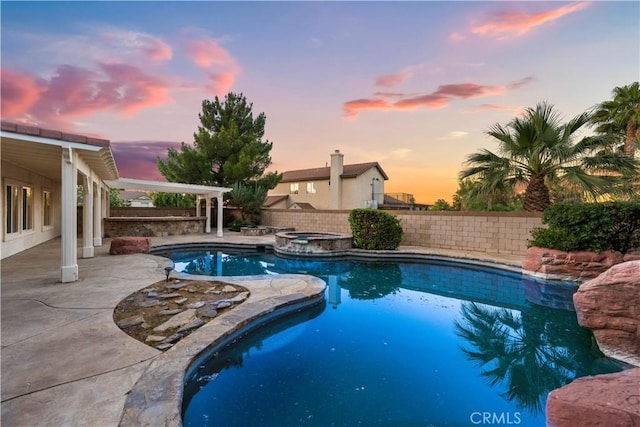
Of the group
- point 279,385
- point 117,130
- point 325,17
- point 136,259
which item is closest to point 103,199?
point 117,130

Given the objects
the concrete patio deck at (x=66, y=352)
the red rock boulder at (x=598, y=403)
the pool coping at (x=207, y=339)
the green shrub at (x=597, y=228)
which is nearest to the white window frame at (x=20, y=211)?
the concrete patio deck at (x=66, y=352)

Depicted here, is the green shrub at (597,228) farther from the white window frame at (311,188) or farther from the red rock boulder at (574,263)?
the white window frame at (311,188)

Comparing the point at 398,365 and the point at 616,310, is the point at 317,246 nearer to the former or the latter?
the point at 398,365

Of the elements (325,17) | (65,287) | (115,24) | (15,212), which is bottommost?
(65,287)

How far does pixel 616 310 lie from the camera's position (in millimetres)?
3889

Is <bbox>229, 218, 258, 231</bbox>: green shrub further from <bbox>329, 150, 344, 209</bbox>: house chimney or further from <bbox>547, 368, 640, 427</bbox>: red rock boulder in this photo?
<bbox>547, 368, 640, 427</bbox>: red rock boulder

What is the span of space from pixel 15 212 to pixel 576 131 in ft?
57.2

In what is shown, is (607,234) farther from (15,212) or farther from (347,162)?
(347,162)

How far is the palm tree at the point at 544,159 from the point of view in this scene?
916 centimetres

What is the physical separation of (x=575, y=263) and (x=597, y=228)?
3.56ft

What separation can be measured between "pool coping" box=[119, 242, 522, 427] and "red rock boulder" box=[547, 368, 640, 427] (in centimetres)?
285

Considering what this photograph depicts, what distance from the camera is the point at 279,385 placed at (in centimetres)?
338

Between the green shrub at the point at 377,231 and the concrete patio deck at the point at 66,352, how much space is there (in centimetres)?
775

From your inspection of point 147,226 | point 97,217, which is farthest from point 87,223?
point 147,226
